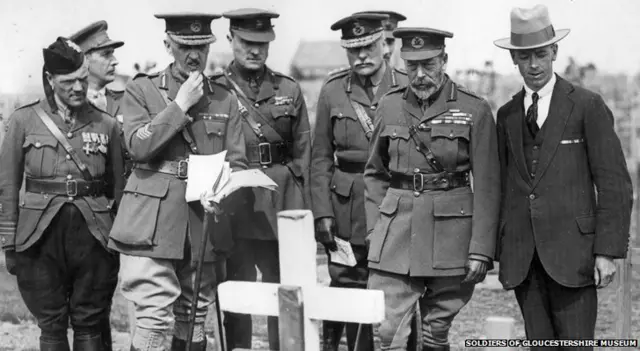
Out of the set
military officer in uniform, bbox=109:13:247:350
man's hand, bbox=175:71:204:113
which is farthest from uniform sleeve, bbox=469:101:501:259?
→ man's hand, bbox=175:71:204:113

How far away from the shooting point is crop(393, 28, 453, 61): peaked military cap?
502 cm

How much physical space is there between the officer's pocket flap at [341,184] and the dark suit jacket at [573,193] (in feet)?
4.60

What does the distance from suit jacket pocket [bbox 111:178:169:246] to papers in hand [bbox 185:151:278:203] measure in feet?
1.14

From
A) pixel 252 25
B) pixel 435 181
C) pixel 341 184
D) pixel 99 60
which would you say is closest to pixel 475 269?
pixel 435 181

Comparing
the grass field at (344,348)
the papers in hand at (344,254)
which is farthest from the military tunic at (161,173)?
the grass field at (344,348)

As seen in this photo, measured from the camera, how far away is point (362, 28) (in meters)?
5.93

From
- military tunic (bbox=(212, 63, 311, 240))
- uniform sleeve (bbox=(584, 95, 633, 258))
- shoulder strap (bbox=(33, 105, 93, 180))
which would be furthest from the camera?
military tunic (bbox=(212, 63, 311, 240))

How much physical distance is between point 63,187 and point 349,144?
5.97 ft

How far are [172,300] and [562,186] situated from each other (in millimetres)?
2241

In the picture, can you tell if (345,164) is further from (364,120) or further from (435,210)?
(435,210)

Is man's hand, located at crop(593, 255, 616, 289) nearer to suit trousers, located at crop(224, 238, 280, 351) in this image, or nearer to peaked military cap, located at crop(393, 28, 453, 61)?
peaked military cap, located at crop(393, 28, 453, 61)

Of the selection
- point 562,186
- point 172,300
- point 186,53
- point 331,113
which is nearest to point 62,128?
point 186,53

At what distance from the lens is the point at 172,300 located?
17.1 ft

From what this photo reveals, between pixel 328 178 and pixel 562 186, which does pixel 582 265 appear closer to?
pixel 562 186
